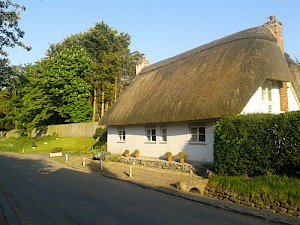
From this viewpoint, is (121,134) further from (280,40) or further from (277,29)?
(277,29)

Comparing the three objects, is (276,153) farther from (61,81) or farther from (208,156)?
(61,81)

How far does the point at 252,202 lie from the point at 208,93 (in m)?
7.35

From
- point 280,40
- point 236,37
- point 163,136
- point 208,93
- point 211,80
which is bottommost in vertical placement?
point 163,136

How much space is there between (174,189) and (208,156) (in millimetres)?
4566

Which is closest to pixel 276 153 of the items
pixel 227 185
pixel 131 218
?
pixel 227 185

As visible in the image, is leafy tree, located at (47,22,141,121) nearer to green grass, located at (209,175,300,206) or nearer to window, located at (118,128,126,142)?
window, located at (118,128,126,142)

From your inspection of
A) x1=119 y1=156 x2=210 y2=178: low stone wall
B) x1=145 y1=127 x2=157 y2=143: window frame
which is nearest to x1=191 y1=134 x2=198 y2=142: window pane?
x1=119 y1=156 x2=210 y2=178: low stone wall

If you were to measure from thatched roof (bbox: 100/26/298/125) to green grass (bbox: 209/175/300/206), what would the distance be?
385 centimetres

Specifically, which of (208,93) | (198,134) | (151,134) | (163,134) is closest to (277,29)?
(208,93)

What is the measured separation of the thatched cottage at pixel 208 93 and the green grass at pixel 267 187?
3.85m

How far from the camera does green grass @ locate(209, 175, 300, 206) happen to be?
9.46 m

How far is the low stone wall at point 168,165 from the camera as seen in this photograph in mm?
15625

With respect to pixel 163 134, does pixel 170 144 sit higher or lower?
lower

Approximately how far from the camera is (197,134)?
17.8 meters
